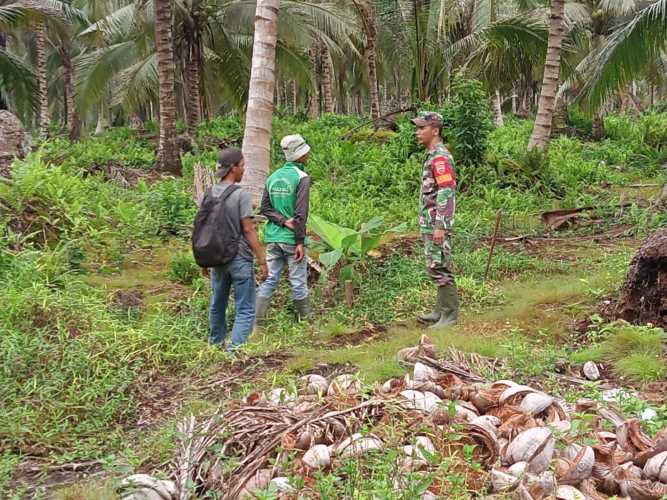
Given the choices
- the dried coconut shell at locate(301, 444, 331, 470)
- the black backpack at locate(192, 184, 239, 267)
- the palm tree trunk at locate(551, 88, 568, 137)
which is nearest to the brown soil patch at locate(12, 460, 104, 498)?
the dried coconut shell at locate(301, 444, 331, 470)

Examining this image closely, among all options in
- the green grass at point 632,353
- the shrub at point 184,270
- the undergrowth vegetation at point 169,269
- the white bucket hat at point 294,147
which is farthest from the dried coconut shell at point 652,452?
the shrub at point 184,270

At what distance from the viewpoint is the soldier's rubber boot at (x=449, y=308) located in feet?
19.5

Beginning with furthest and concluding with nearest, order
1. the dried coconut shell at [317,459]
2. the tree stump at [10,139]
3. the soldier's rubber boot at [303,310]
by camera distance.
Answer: the tree stump at [10,139] < the soldier's rubber boot at [303,310] < the dried coconut shell at [317,459]

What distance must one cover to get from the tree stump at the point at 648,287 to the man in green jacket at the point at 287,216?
2661mm

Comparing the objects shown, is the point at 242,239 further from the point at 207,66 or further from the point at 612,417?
the point at 207,66

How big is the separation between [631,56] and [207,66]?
12.1 metres

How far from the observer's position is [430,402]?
11.4 feet

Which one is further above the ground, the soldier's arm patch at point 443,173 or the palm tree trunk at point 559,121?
the palm tree trunk at point 559,121

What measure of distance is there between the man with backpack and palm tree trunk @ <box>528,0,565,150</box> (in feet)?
23.8

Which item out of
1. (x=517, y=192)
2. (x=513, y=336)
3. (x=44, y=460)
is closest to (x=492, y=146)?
(x=517, y=192)

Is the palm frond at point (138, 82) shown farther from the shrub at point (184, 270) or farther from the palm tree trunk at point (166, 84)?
the shrub at point (184, 270)

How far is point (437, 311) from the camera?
6055 mm

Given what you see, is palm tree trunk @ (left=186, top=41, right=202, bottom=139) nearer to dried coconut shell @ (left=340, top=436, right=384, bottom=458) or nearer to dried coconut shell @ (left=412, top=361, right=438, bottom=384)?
dried coconut shell @ (left=412, top=361, right=438, bottom=384)

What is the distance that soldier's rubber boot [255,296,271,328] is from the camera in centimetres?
616
